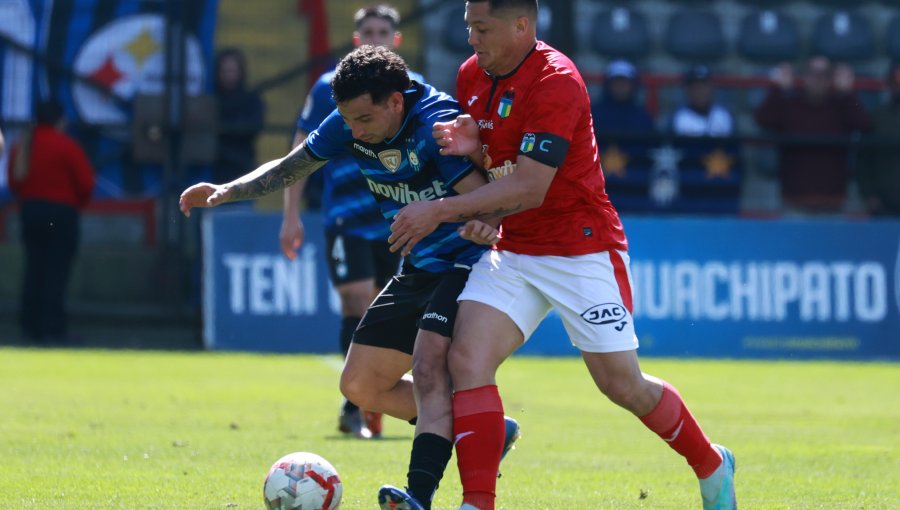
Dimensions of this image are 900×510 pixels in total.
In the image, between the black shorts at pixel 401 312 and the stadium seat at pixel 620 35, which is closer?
the black shorts at pixel 401 312

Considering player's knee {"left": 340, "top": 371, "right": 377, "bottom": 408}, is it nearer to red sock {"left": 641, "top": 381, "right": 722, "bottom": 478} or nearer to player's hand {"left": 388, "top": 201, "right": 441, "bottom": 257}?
player's hand {"left": 388, "top": 201, "right": 441, "bottom": 257}

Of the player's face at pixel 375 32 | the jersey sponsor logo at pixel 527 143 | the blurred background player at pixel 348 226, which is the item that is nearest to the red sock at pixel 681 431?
the jersey sponsor logo at pixel 527 143

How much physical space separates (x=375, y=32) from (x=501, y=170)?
3.06 meters

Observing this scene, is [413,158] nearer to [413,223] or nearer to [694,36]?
[413,223]

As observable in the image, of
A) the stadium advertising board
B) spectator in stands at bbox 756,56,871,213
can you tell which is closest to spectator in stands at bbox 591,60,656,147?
spectator in stands at bbox 756,56,871,213

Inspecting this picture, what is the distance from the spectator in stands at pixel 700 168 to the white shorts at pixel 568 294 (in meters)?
11.4

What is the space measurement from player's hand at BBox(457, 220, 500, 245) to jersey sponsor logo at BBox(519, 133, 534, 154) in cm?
32

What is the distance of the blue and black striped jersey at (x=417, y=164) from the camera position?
5941 mm

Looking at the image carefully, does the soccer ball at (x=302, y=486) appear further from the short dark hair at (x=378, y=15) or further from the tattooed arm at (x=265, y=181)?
the short dark hair at (x=378, y=15)

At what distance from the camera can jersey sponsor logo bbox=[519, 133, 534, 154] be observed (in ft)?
18.7

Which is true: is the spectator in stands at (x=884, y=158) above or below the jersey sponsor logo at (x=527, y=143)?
below

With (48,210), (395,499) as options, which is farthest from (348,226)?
(48,210)

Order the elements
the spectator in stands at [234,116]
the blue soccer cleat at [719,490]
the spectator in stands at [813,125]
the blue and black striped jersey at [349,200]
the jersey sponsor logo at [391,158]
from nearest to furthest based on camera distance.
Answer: the jersey sponsor logo at [391,158]
the blue soccer cleat at [719,490]
the blue and black striped jersey at [349,200]
the spectator in stands at [234,116]
the spectator in stands at [813,125]

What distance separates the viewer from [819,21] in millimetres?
18859
